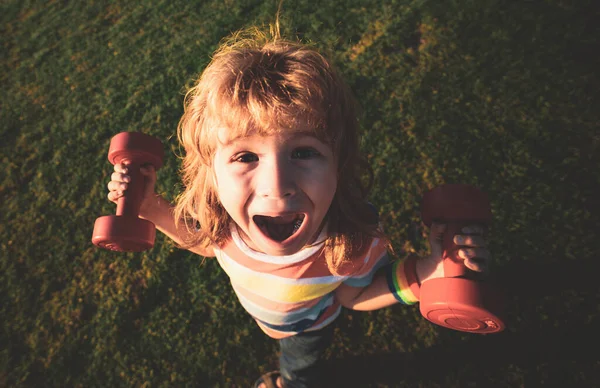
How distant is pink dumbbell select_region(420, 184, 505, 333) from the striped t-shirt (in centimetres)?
31

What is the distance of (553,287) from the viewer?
2887 millimetres

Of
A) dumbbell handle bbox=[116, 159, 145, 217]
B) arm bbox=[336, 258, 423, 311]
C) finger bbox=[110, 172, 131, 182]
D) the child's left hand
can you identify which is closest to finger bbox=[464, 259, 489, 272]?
the child's left hand

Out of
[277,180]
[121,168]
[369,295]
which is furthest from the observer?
[121,168]

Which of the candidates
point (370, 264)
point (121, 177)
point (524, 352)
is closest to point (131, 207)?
point (121, 177)

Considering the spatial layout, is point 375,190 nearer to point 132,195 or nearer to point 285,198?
point 132,195

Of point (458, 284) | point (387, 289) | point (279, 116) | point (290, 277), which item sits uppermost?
point (279, 116)

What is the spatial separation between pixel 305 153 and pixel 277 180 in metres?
0.20

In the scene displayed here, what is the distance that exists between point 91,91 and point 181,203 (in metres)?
3.23

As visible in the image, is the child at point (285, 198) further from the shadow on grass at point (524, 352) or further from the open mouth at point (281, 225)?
the shadow on grass at point (524, 352)

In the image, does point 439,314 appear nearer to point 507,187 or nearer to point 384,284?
point 384,284

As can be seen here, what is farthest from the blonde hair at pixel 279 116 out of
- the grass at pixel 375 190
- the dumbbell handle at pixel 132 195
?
the grass at pixel 375 190

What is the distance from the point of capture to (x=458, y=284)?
1591mm

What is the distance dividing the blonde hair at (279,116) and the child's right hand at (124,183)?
40 centimetres

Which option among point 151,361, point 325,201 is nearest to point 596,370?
A: point 325,201
